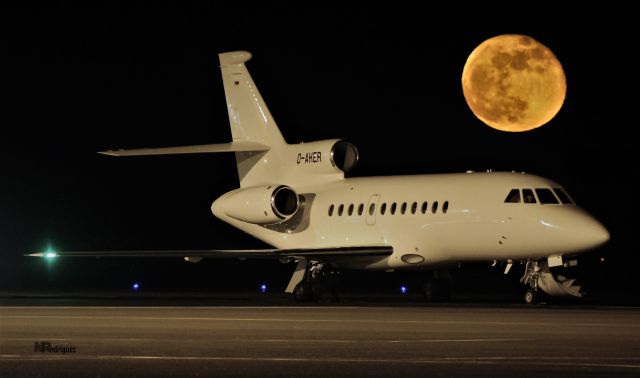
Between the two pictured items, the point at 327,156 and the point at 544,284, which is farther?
the point at 327,156

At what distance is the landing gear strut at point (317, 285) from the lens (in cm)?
3428

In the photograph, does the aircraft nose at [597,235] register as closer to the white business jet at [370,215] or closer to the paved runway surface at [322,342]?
the white business jet at [370,215]

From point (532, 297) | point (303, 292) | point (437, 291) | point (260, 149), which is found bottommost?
point (532, 297)

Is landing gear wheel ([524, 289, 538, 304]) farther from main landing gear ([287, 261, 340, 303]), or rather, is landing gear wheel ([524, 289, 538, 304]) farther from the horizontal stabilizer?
the horizontal stabilizer

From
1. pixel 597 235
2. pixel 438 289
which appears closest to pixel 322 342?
pixel 597 235

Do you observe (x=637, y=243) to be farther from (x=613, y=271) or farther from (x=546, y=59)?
(x=546, y=59)

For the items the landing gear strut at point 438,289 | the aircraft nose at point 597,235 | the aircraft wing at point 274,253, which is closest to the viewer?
the aircraft nose at point 597,235

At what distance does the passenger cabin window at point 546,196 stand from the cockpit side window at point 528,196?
0.16m

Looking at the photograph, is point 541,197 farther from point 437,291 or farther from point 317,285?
point 317,285

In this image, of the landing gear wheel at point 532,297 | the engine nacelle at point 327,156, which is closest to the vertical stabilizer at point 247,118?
the engine nacelle at point 327,156

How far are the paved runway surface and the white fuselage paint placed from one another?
147 inches

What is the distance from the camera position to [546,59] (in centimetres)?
4272

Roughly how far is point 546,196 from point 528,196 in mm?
426

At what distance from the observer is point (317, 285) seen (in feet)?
113
